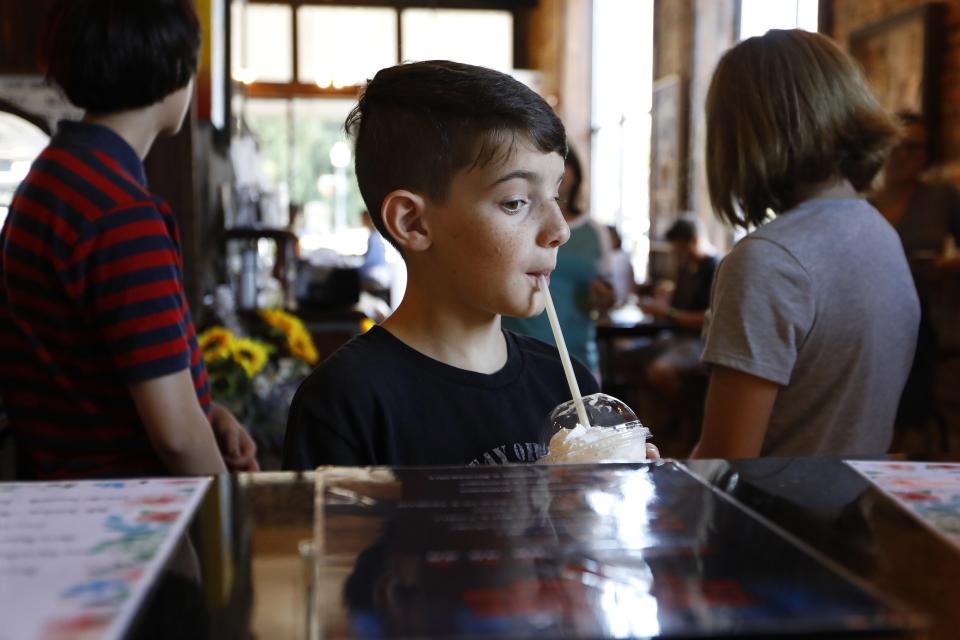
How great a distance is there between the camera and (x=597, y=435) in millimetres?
825

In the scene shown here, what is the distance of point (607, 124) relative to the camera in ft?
33.7

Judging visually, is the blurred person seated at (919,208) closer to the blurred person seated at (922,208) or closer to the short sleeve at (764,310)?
the blurred person seated at (922,208)

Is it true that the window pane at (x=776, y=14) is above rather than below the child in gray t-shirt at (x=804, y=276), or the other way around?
above

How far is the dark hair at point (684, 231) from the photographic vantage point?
5.54 meters

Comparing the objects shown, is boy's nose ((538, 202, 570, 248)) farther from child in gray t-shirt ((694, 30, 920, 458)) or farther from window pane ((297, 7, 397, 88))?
window pane ((297, 7, 397, 88))

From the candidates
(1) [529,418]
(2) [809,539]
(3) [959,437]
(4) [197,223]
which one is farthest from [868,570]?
(3) [959,437]

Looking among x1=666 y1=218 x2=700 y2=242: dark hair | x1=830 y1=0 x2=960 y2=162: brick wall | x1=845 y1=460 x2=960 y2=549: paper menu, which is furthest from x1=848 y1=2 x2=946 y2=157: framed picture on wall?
x1=845 y1=460 x2=960 y2=549: paper menu

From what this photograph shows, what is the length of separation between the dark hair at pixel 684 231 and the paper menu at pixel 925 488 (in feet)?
16.3

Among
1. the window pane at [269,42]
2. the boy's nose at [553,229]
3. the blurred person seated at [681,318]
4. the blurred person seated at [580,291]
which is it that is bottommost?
the blurred person seated at [681,318]

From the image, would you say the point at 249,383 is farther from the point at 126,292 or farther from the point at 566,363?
the point at 566,363

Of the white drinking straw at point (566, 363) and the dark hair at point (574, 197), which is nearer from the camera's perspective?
the white drinking straw at point (566, 363)

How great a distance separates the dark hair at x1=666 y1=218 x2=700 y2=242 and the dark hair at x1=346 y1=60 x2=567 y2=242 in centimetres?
449

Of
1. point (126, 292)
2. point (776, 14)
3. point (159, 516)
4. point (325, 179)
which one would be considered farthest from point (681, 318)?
point (325, 179)

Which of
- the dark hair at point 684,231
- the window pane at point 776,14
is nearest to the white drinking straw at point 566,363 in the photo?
the dark hair at point 684,231
